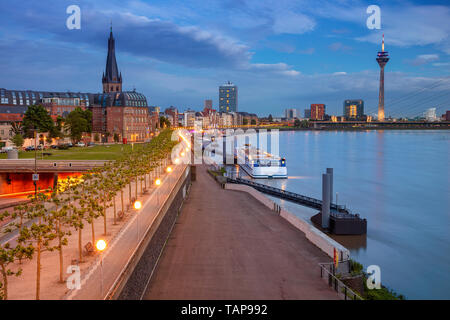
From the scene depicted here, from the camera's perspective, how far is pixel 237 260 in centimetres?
1762

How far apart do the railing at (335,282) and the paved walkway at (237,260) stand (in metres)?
0.24

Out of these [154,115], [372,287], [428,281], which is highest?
[154,115]

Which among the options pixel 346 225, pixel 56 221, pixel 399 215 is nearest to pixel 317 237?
pixel 346 225

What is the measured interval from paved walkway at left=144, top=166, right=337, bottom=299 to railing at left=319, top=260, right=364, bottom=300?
245mm

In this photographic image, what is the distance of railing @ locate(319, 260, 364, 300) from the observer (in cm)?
1365

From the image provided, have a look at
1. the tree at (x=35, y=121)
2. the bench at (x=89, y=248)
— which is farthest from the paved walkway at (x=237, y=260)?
the tree at (x=35, y=121)

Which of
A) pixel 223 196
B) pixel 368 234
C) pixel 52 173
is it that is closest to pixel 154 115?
pixel 52 173

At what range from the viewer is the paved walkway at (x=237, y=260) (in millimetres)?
14250

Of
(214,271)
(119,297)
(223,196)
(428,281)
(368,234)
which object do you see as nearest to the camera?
(119,297)

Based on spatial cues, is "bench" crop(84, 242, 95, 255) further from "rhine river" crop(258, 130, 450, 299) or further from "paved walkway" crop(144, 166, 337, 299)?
"rhine river" crop(258, 130, 450, 299)

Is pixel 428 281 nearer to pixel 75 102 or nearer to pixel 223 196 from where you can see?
pixel 223 196

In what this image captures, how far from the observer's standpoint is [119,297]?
974cm

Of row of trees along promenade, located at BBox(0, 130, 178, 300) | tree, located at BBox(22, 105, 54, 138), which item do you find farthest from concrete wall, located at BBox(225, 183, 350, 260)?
tree, located at BBox(22, 105, 54, 138)

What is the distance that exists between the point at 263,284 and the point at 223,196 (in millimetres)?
21462
